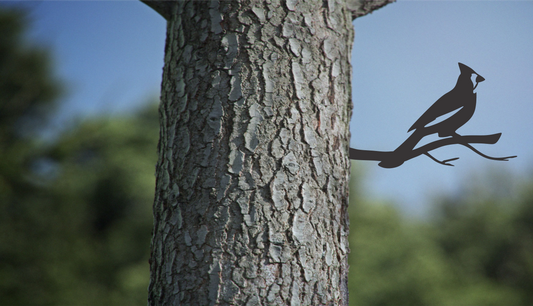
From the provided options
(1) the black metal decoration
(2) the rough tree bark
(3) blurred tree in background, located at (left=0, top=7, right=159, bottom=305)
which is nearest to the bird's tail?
(1) the black metal decoration

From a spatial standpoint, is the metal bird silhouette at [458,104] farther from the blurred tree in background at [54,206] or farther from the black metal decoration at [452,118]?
the blurred tree in background at [54,206]

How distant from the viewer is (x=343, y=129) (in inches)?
50.3

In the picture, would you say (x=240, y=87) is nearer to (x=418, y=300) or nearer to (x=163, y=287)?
(x=163, y=287)

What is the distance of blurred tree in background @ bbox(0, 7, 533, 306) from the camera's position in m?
6.70

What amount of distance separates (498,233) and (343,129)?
14793mm

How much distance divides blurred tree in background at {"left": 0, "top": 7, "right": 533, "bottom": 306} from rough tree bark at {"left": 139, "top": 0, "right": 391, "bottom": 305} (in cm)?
405

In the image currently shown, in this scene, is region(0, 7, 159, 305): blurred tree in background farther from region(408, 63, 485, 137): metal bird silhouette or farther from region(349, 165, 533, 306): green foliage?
region(349, 165, 533, 306): green foliage

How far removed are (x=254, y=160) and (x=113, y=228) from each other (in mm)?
12601

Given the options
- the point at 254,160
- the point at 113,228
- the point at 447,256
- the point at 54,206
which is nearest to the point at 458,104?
the point at 254,160

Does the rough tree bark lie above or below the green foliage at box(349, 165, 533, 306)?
above

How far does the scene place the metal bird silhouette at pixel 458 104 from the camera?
149cm

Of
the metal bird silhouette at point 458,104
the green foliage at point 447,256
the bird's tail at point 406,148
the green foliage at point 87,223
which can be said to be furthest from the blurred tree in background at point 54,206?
the green foliage at point 447,256

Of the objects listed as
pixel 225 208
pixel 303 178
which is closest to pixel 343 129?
pixel 303 178

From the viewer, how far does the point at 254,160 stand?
1.11 metres
